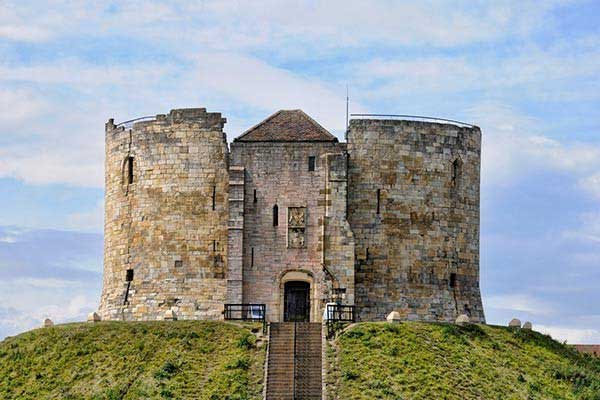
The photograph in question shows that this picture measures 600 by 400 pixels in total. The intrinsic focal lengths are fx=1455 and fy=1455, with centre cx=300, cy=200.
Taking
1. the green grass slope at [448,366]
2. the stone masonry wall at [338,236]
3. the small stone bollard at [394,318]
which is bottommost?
the green grass slope at [448,366]

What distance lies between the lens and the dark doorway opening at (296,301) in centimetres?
6562

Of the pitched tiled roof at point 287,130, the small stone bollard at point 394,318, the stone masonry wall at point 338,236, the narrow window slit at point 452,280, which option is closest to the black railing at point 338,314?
the stone masonry wall at point 338,236

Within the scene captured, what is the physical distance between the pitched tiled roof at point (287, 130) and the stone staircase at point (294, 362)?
9820mm

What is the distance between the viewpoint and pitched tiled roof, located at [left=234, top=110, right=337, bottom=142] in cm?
6650

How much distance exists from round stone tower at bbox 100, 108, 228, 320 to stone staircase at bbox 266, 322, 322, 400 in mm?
6447

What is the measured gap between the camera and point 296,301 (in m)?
65.8

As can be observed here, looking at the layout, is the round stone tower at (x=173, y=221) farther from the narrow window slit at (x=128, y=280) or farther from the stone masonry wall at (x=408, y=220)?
the stone masonry wall at (x=408, y=220)

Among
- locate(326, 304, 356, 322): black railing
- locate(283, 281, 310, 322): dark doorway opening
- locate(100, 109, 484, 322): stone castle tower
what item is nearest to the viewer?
locate(326, 304, 356, 322): black railing

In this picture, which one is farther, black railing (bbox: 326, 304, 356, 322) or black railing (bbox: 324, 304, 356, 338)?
black railing (bbox: 326, 304, 356, 322)

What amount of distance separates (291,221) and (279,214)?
2.15 feet

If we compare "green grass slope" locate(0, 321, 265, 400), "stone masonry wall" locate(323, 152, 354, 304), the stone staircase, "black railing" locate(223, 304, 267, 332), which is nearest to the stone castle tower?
"stone masonry wall" locate(323, 152, 354, 304)

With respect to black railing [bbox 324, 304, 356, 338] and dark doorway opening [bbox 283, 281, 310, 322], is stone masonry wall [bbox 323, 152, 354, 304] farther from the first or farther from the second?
dark doorway opening [bbox 283, 281, 310, 322]

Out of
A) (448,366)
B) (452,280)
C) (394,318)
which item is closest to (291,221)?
(394,318)

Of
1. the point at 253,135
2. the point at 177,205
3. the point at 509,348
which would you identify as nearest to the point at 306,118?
the point at 253,135
